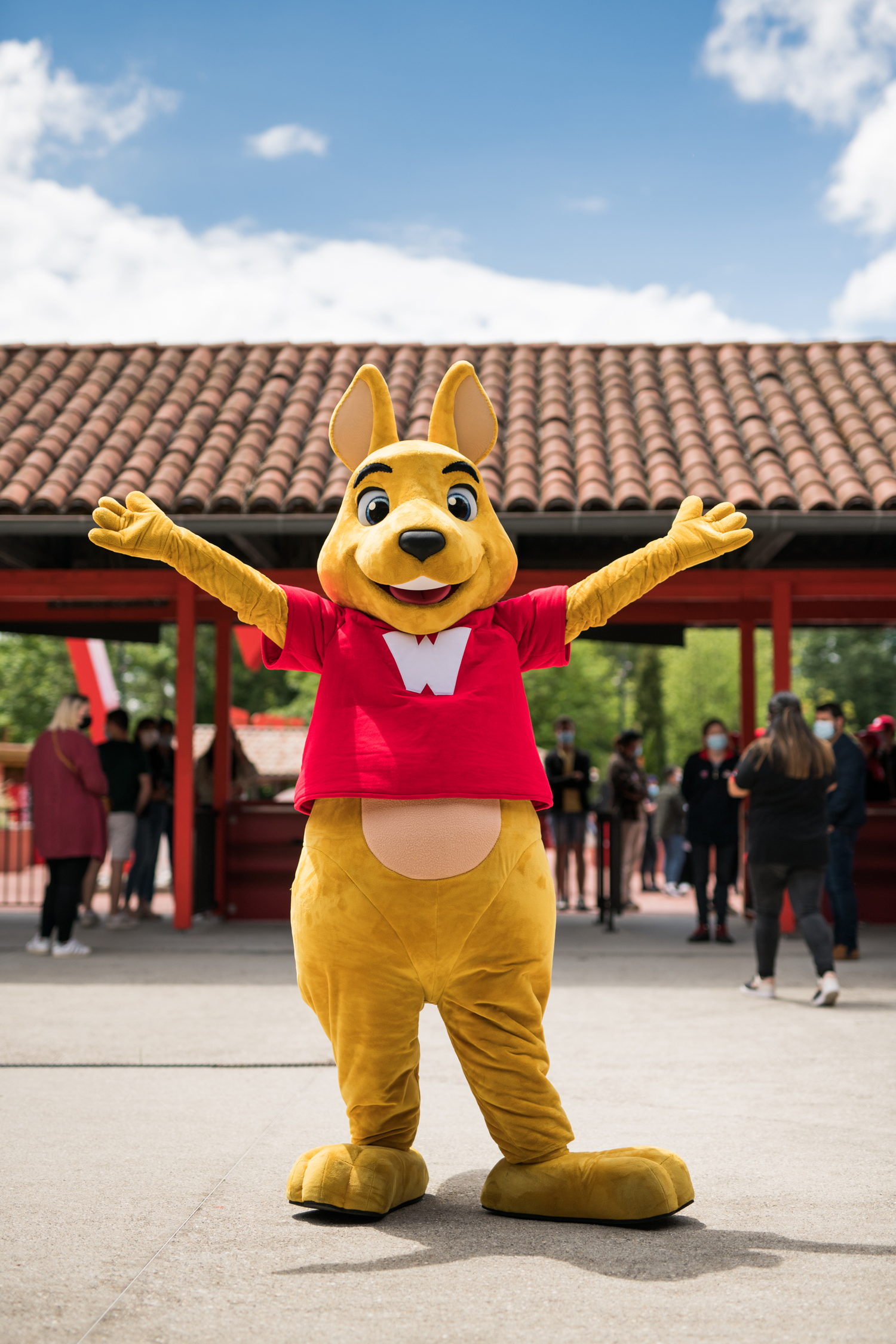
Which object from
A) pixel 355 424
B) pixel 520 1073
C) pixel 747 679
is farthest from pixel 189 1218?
pixel 747 679

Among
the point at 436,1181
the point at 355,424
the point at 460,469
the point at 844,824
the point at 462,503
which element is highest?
the point at 355,424

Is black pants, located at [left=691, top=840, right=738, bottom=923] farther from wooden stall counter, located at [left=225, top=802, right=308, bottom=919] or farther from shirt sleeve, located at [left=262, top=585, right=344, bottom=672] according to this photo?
shirt sleeve, located at [left=262, top=585, right=344, bottom=672]

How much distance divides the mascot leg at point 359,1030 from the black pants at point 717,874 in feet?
20.3

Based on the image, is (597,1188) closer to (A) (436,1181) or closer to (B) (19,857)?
(A) (436,1181)

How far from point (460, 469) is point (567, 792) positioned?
771 centimetres

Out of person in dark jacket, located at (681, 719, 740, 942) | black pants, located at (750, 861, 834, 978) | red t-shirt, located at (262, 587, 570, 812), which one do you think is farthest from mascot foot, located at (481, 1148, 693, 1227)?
person in dark jacket, located at (681, 719, 740, 942)

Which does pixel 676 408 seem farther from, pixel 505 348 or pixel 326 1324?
pixel 326 1324

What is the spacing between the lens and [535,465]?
940cm

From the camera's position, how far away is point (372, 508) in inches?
145

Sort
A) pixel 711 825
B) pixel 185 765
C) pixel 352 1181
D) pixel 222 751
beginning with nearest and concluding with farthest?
pixel 352 1181 < pixel 711 825 < pixel 185 765 < pixel 222 751

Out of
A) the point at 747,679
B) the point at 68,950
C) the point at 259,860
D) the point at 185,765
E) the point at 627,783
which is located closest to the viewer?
the point at 68,950

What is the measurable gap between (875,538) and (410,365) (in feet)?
14.5

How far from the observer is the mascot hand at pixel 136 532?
11.5 feet

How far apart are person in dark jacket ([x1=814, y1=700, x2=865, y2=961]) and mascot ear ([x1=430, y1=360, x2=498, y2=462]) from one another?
16.5ft
